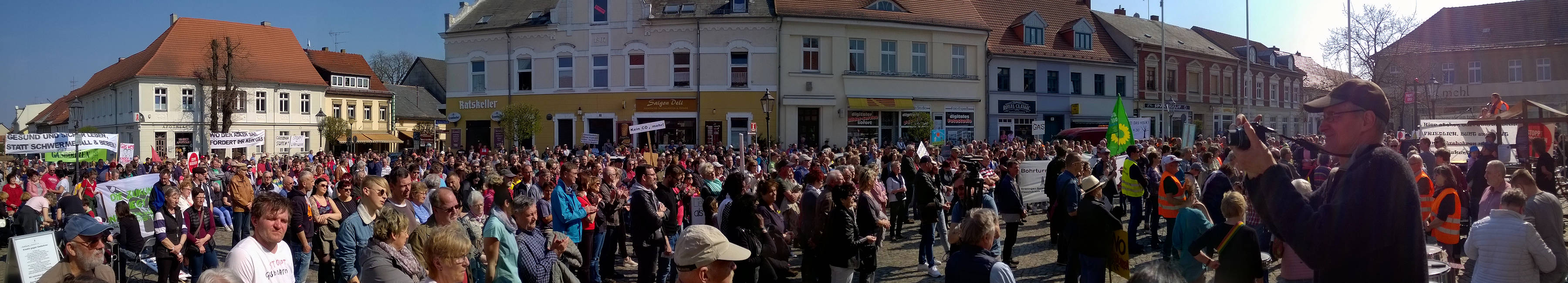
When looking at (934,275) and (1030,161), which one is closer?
(934,275)

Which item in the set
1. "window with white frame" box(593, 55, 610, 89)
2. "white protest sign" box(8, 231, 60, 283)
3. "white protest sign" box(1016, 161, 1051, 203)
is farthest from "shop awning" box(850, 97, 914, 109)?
"white protest sign" box(8, 231, 60, 283)

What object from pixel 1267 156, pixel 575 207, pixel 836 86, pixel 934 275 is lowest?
pixel 934 275

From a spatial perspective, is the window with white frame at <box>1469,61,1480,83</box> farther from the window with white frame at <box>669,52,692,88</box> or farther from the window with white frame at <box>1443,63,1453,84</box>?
the window with white frame at <box>669,52,692,88</box>

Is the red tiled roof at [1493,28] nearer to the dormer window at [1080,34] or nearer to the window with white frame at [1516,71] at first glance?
the window with white frame at [1516,71]

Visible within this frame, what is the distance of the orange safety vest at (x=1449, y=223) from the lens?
820cm

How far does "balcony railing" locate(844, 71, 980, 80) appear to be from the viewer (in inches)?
1367

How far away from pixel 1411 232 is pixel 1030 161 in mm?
13122

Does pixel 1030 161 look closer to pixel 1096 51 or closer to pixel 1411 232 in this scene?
pixel 1411 232

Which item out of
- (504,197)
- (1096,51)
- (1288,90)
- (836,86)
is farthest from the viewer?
(1288,90)

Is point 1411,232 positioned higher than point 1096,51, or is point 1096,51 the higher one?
point 1096,51

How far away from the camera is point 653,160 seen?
20.9 meters

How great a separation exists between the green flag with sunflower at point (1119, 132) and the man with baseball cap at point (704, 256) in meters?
14.7

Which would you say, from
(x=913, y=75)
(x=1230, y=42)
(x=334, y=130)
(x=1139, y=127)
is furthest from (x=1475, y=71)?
(x=334, y=130)

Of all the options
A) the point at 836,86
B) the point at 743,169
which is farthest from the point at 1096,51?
the point at 743,169
